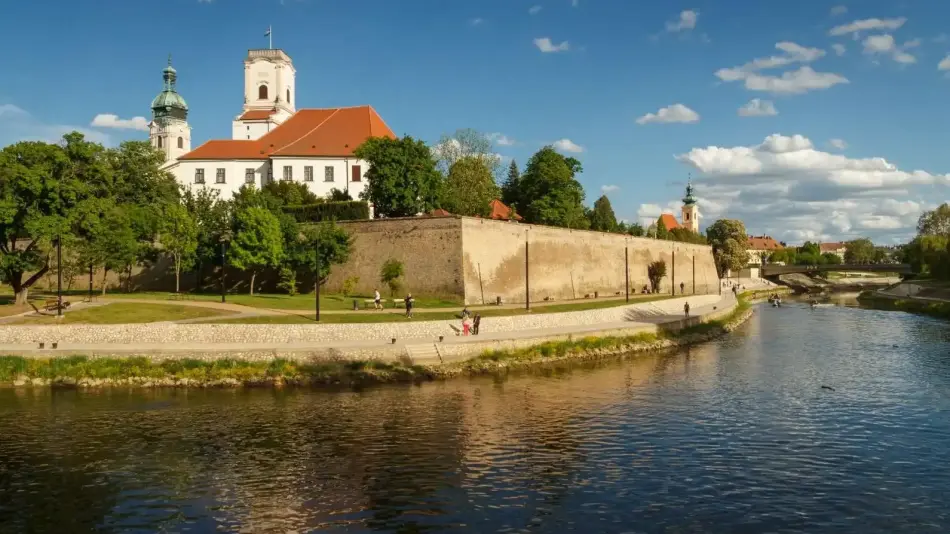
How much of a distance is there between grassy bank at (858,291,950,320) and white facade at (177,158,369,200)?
144ft

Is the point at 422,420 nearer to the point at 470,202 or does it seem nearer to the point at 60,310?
the point at 60,310

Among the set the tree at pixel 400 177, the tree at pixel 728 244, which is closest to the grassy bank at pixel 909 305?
the tree at pixel 728 244

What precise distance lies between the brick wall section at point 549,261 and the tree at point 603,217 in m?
6.25

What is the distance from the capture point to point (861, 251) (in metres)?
137

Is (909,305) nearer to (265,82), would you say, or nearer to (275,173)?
(275,173)

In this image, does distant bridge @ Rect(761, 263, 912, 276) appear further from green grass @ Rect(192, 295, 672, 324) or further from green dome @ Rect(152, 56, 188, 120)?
green dome @ Rect(152, 56, 188, 120)

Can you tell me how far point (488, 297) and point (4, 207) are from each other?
23.6 m

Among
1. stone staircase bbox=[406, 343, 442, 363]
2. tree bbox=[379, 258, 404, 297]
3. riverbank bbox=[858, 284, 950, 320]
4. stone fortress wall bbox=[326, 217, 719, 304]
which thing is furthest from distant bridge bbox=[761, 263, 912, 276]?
stone staircase bbox=[406, 343, 442, 363]

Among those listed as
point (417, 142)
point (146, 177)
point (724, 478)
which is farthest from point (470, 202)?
point (724, 478)

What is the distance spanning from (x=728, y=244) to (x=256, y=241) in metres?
67.9

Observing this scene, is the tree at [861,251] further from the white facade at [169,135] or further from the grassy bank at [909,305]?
the white facade at [169,135]

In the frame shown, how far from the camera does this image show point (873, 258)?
137 m

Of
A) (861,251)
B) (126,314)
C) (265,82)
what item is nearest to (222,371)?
(126,314)

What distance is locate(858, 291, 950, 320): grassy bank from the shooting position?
4903 centimetres
